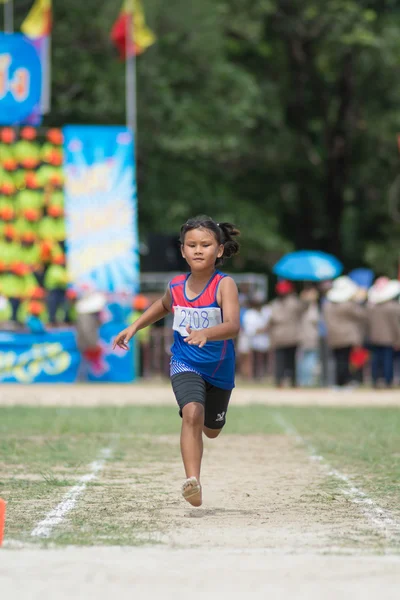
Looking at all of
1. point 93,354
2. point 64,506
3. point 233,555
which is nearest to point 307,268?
point 93,354

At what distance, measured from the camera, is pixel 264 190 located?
134ft

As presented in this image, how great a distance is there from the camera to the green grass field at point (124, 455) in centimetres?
779

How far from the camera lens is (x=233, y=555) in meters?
6.29

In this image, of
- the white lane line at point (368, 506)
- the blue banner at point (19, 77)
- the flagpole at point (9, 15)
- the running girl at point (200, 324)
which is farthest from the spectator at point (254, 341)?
the running girl at point (200, 324)

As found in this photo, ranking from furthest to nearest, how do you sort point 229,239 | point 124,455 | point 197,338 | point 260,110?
point 260,110 → point 124,455 → point 229,239 → point 197,338

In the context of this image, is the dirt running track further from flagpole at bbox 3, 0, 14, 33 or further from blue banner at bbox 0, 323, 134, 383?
flagpole at bbox 3, 0, 14, 33

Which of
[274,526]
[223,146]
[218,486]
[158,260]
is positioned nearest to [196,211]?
[223,146]

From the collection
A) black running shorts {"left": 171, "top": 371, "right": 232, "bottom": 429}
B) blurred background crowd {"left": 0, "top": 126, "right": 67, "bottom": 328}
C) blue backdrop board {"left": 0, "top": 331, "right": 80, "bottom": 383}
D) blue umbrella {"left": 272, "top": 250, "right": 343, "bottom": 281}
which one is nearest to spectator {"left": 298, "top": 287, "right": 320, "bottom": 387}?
blue umbrella {"left": 272, "top": 250, "right": 343, "bottom": 281}

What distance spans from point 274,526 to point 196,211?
30.3 metres

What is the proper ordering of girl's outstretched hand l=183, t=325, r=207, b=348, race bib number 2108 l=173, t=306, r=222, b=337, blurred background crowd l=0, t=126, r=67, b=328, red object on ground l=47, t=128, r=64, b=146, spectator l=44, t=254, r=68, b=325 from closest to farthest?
girl's outstretched hand l=183, t=325, r=207, b=348, race bib number 2108 l=173, t=306, r=222, b=337, blurred background crowd l=0, t=126, r=67, b=328, spectator l=44, t=254, r=68, b=325, red object on ground l=47, t=128, r=64, b=146

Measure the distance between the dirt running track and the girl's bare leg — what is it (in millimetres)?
305

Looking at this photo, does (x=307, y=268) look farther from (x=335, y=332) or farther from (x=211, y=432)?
(x=211, y=432)

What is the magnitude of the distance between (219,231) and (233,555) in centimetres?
274

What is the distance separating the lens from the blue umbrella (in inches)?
1061
